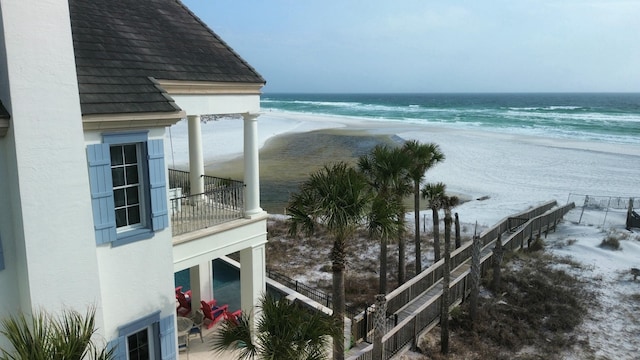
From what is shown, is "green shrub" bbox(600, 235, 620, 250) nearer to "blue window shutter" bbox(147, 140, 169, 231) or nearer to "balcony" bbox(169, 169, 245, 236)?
"balcony" bbox(169, 169, 245, 236)

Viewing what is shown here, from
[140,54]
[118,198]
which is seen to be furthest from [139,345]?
[140,54]

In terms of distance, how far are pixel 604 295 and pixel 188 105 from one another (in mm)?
15849

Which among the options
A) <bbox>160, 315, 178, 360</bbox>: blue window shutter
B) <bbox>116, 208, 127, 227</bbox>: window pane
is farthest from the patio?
<bbox>116, 208, 127, 227</bbox>: window pane

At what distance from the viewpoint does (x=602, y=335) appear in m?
14.1

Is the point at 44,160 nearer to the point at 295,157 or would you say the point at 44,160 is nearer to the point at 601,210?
the point at 601,210

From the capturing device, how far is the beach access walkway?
470 inches

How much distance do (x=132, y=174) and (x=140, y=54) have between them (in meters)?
2.54

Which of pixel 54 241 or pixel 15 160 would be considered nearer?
pixel 15 160

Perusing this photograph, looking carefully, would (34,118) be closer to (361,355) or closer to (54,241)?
(54,241)

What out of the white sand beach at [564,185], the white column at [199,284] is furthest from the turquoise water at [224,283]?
the white sand beach at [564,185]

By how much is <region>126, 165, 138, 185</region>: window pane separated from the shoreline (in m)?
22.7

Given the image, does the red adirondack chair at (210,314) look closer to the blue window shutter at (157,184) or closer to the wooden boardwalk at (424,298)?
the wooden boardwalk at (424,298)

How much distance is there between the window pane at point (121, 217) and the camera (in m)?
7.63

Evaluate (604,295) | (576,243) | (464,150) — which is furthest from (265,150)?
(604,295)
